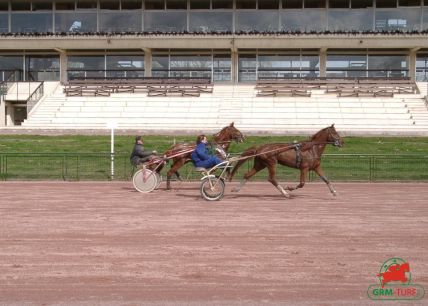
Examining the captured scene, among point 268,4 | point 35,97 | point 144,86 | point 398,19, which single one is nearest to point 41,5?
point 35,97

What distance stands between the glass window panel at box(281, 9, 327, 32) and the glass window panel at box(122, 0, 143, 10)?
38.0 feet

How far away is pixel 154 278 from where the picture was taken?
7.36 m

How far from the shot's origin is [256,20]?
157 ft

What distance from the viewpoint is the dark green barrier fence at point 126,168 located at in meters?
21.0

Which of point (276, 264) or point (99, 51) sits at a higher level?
point (99, 51)

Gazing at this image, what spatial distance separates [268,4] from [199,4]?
5513 millimetres

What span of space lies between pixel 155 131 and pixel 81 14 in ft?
67.4

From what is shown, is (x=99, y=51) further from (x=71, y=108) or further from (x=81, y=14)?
(x=71, y=108)

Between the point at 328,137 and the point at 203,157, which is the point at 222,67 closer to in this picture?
the point at 328,137

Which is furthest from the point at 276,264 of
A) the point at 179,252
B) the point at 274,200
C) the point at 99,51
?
the point at 99,51

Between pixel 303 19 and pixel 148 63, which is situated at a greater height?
pixel 303 19

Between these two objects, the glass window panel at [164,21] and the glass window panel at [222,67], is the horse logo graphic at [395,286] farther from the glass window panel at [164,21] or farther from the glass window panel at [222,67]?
the glass window panel at [164,21]

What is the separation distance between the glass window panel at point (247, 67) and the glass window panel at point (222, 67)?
0.87 meters

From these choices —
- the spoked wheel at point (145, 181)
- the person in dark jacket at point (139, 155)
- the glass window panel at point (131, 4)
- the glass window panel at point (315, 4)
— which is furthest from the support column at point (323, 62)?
the spoked wheel at point (145, 181)
